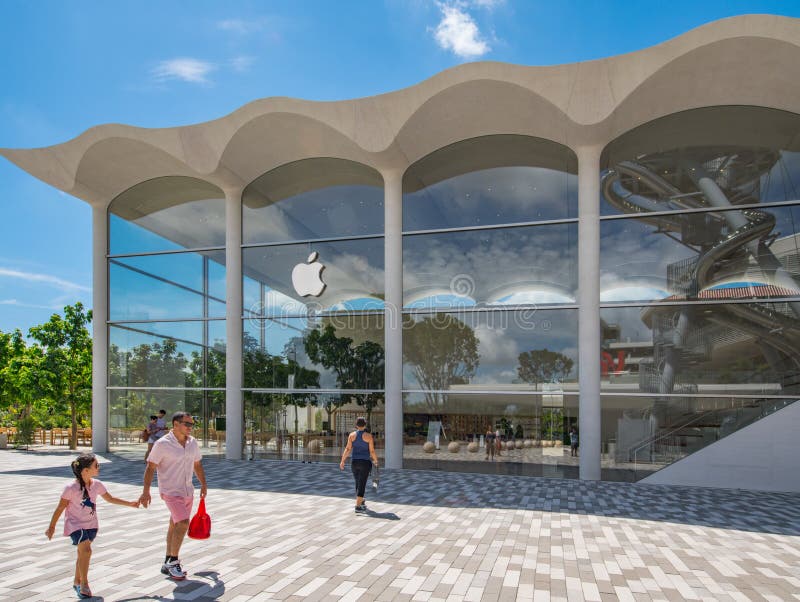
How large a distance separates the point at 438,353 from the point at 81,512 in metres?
11.0

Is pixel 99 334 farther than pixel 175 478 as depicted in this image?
Yes

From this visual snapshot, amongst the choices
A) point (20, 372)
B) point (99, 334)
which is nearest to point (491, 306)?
point (99, 334)

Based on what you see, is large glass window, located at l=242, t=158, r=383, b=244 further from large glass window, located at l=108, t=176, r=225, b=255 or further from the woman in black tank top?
the woman in black tank top

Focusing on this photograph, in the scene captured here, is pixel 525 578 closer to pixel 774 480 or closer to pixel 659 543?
pixel 659 543

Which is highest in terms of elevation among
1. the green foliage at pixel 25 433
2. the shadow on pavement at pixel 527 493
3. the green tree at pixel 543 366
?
the green tree at pixel 543 366

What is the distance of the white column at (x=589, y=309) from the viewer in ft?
46.3

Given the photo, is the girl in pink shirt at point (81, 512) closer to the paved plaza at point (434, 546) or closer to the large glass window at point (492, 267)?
the paved plaza at point (434, 546)

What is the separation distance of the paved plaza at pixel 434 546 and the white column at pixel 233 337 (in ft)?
16.3

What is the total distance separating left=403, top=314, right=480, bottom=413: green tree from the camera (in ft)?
50.8

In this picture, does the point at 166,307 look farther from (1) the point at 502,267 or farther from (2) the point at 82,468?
(2) the point at 82,468

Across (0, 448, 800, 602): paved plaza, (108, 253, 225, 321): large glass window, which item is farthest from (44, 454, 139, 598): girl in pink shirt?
(108, 253, 225, 321): large glass window

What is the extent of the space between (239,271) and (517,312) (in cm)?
847

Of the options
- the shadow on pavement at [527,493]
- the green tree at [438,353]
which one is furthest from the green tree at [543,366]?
the shadow on pavement at [527,493]

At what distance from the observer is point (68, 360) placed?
22125 mm
